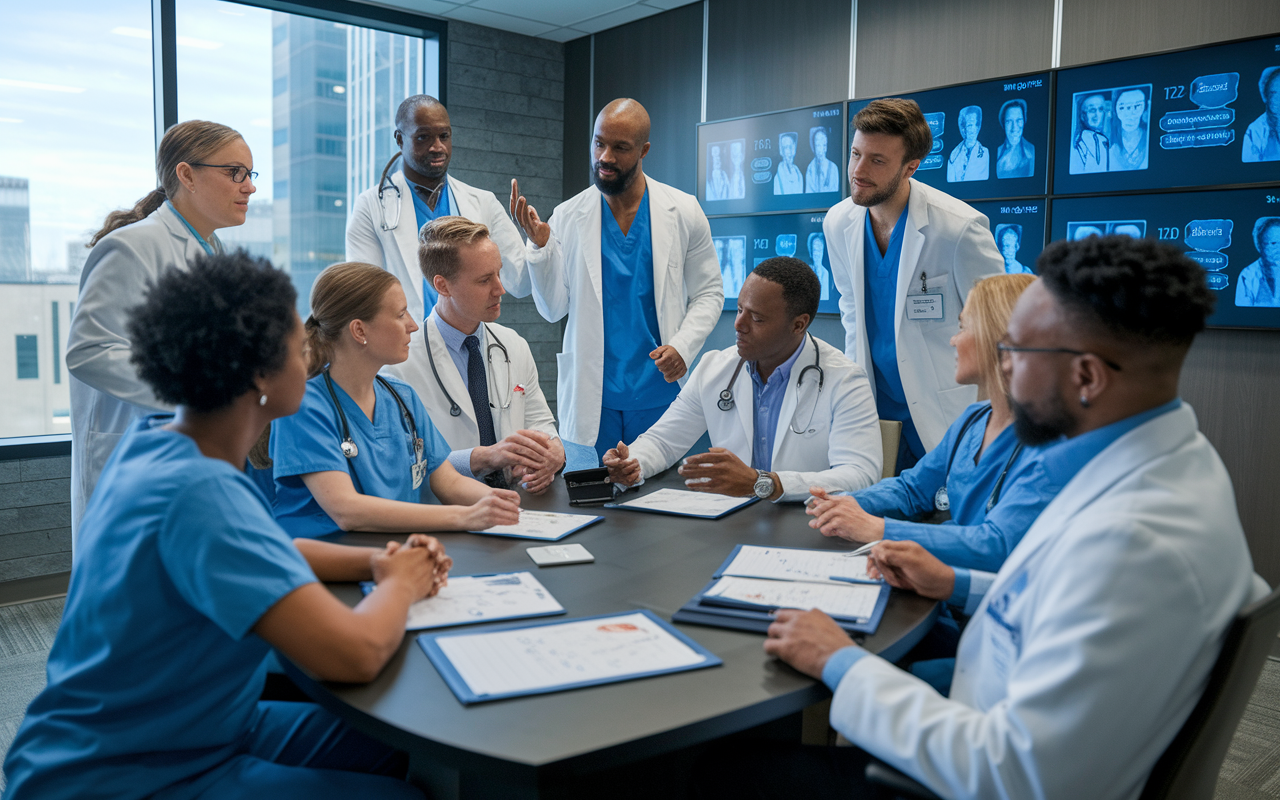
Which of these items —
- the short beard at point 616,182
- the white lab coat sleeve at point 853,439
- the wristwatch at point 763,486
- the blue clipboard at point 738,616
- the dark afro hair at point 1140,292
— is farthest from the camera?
the short beard at point 616,182

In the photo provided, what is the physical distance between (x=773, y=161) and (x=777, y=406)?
2.37 metres

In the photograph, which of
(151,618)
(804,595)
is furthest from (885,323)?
(151,618)

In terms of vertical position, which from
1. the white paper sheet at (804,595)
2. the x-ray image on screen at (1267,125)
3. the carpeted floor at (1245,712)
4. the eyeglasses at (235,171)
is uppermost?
the x-ray image on screen at (1267,125)

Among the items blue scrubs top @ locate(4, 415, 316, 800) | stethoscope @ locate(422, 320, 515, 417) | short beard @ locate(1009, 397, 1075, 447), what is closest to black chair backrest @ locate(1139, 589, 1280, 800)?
short beard @ locate(1009, 397, 1075, 447)

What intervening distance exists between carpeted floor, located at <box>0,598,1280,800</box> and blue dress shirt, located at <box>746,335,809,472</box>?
1336 millimetres

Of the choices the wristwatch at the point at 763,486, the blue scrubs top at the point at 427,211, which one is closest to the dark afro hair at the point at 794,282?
the wristwatch at the point at 763,486

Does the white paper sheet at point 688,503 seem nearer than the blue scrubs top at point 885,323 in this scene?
Yes

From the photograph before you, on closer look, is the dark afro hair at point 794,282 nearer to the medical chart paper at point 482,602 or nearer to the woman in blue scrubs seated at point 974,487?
the woman in blue scrubs seated at point 974,487

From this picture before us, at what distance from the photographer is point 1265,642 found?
3.41 ft

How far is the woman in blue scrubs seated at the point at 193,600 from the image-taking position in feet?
3.62

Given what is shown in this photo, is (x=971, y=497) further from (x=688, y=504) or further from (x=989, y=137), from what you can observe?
(x=989, y=137)

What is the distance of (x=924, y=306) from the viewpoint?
282 centimetres

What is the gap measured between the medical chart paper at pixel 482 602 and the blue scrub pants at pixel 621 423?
6.39 feet

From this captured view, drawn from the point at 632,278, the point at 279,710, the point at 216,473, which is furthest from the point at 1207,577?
the point at 632,278
